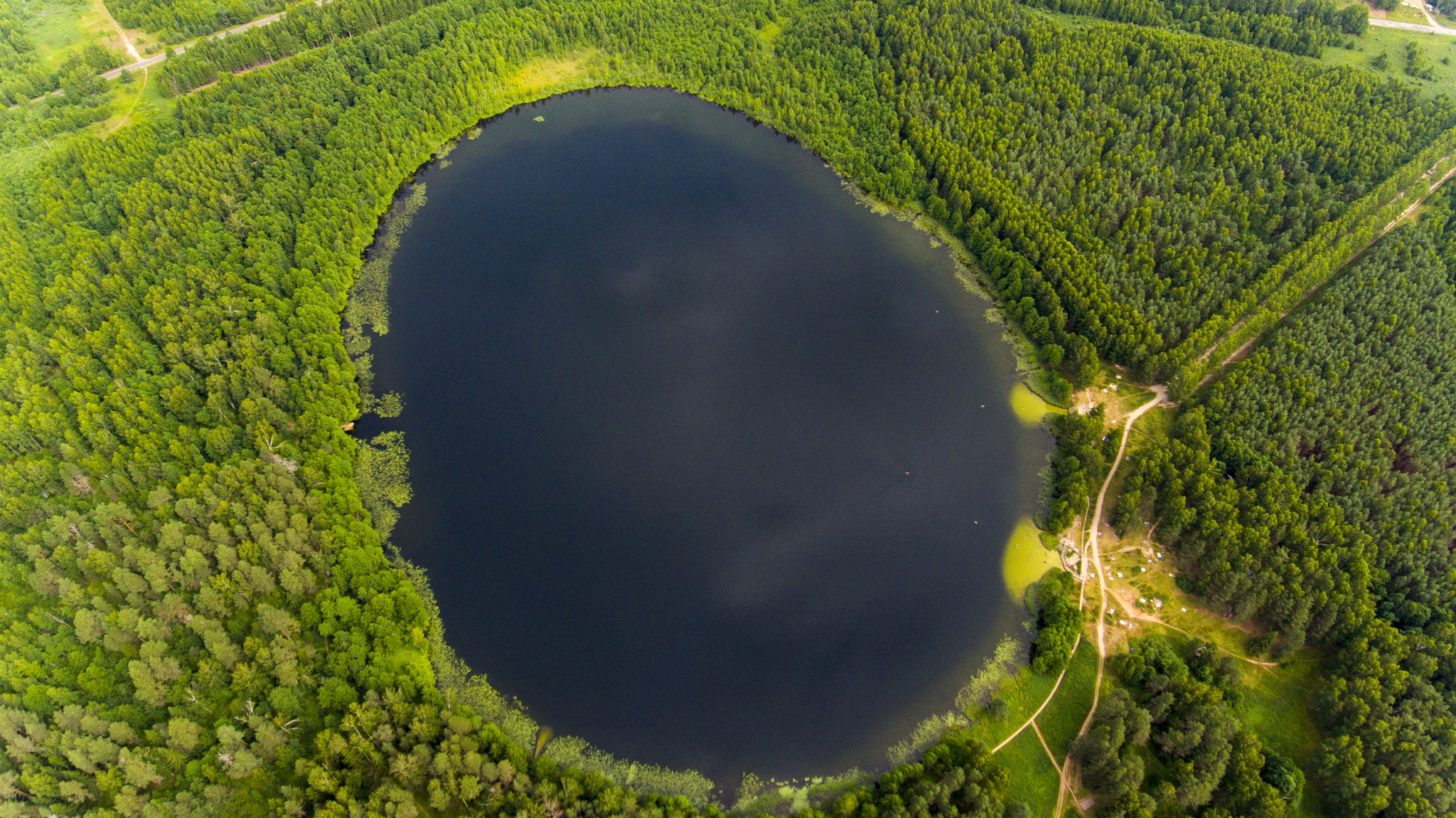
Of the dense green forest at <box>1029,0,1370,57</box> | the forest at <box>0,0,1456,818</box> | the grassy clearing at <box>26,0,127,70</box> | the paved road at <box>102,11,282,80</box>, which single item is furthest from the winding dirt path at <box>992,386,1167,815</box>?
the grassy clearing at <box>26,0,127,70</box>

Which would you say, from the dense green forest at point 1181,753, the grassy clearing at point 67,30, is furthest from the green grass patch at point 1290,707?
the grassy clearing at point 67,30

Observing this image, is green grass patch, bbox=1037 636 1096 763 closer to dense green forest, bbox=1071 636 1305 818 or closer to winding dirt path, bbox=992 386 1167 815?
winding dirt path, bbox=992 386 1167 815

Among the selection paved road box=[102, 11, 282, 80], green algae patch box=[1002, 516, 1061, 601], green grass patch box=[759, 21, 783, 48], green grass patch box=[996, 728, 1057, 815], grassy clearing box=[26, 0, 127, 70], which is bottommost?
green grass patch box=[996, 728, 1057, 815]

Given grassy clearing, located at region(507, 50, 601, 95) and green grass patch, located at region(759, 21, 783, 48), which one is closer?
grassy clearing, located at region(507, 50, 601, 95)

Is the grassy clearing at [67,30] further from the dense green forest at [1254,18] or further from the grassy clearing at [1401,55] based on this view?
the grassy clearing at [1401,55]

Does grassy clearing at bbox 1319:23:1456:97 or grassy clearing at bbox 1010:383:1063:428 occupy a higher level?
grassy clearing at bbox 1319:23:1456:97
